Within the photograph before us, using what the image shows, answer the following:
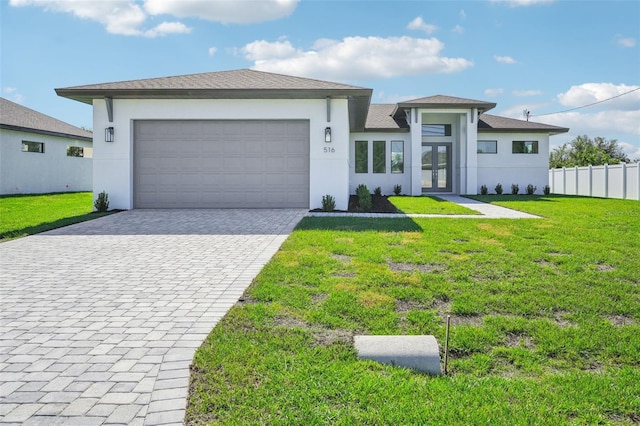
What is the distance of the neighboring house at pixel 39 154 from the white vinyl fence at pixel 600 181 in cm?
2716

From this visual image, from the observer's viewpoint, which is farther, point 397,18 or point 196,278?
point 397,18

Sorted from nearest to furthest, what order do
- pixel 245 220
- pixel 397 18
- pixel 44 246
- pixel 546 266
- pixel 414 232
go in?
pixel 546 266 < pixel 44 246 < pixel 414 232 < pixel 245 220 < pixel 397 18

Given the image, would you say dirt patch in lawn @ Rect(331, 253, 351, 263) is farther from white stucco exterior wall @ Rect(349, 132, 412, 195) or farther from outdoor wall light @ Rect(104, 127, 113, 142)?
white stucco exterior wall @ Rect(349, 132, 412, 195)

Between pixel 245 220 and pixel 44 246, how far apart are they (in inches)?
174

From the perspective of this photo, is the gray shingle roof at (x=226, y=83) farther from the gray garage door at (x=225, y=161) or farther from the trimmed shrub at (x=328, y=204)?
the trimmed shrub at (x=328, y=204)

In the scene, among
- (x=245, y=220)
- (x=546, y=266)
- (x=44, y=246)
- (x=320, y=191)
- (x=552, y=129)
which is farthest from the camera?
(x=552, y=129)

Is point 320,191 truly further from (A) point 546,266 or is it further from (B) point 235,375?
(B) point 235,375

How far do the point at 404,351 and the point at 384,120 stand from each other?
71.8 ft

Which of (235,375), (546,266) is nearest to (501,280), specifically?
(546,266)

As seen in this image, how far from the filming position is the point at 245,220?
439 inches

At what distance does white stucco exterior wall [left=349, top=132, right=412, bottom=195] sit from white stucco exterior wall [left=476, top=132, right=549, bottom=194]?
160 inches

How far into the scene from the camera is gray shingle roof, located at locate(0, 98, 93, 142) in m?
20.5

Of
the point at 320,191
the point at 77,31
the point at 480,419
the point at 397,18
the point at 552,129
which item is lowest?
the point at 480,419

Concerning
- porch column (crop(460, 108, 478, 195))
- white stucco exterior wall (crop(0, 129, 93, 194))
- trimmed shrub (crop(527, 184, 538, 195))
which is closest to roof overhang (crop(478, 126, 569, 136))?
porch column (crop(460, 108, 478, 195))
